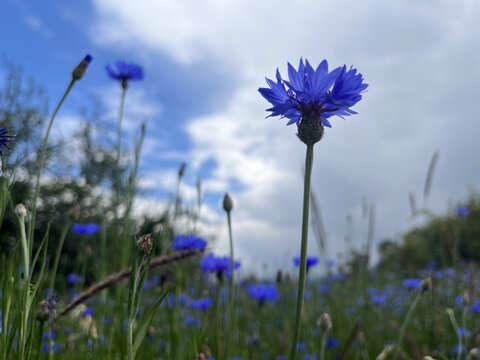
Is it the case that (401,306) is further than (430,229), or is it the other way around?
(430,229)

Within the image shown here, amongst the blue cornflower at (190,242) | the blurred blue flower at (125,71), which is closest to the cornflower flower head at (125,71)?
the blurred blue flower at (125,71)

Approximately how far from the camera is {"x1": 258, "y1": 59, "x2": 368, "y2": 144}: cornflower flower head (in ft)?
3.34

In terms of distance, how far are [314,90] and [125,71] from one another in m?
1.77

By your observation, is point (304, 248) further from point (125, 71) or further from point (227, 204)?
point (125, 71)

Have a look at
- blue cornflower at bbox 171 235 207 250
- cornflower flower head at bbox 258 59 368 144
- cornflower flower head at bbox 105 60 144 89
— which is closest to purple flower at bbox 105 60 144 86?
cornflower flower head at bbox 105 60 144 89

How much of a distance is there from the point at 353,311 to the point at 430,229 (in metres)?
13.2

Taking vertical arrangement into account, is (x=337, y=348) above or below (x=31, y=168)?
below

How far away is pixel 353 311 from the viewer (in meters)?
4.66

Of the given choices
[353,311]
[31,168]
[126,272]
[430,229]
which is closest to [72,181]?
[31,168]

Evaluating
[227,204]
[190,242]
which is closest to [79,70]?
[227,204]

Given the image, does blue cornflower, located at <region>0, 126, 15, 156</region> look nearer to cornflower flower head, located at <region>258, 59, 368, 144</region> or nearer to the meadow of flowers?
the meadow of flowers

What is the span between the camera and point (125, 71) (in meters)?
2.54

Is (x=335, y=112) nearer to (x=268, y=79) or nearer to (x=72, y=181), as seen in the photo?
(x=268, y=79)

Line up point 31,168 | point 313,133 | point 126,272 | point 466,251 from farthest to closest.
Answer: point 466,251
point 31,168
point 126,272
point 313,133
